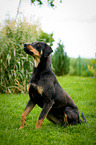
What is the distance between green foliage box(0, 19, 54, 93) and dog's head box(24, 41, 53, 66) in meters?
3.40

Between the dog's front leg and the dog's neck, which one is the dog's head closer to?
the dog's neck

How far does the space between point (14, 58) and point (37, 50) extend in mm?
3696

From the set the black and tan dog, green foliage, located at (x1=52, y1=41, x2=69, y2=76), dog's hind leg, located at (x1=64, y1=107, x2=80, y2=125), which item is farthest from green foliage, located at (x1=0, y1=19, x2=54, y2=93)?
green foliage, located at (x1=52, y1=41, x2=69, y2=76)

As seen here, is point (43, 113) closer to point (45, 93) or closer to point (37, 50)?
point (45, 93)

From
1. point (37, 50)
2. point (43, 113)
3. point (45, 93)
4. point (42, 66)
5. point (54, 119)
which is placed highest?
point (37, 50)

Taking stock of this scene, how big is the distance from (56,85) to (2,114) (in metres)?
1.92

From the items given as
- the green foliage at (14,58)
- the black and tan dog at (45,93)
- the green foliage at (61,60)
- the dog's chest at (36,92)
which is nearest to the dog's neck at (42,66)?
the black and tan dog at (45,93)

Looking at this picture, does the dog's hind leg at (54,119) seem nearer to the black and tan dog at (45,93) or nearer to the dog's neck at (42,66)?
the black and tan dog at (45,93)

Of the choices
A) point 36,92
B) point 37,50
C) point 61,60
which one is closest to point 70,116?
point 36,92

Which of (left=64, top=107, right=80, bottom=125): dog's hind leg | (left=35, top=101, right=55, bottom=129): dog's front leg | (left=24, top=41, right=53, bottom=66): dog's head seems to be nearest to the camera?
(left=35, top=101, right=55, bottom=129): dog's front leg

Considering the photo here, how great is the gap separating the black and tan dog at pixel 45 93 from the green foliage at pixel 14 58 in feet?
11.0

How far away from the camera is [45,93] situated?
3029 mm

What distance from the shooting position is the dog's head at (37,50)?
10.3ft

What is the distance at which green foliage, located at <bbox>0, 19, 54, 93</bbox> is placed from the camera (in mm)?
6630
